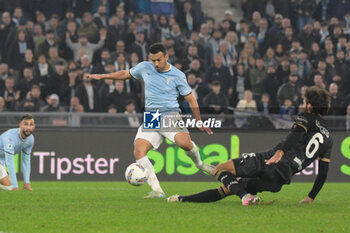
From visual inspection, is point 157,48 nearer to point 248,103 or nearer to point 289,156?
point 289,156

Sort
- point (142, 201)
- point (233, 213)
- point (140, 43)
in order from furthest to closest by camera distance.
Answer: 1. point (140, 43)
2. point (142, 201)
3. point (233, 213)

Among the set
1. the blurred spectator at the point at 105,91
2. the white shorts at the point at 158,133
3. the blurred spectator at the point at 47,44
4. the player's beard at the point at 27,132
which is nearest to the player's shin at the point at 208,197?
the white shorts at the point at 158,133

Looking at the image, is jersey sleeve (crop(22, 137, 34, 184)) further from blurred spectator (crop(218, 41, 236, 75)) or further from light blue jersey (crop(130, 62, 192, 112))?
blurred spectator (crop(218, 41, 236, 75))

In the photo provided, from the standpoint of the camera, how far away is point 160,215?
778cm

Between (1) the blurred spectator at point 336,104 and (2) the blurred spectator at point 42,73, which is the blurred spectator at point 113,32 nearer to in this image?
(2) the blurred spectator at point 42,73

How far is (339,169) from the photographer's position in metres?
16.3

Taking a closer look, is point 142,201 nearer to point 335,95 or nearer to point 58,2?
point 335,95

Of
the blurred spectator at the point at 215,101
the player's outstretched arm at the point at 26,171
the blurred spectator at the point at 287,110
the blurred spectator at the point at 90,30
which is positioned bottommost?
the player's outstretched arm at the point at 26,171

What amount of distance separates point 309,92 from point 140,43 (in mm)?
10730

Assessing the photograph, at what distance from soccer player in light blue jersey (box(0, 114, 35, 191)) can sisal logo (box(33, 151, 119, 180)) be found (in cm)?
334

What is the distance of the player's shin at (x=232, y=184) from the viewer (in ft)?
27.8

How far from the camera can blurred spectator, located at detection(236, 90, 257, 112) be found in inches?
659

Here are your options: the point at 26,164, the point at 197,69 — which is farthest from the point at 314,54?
the point at 26,164

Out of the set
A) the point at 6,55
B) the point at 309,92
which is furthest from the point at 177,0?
the point at 309,92
